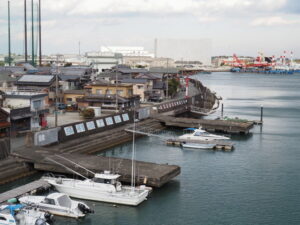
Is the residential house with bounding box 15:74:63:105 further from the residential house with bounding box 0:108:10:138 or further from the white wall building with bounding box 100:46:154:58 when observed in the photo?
the white wall building with bounding box 100:46:154:58

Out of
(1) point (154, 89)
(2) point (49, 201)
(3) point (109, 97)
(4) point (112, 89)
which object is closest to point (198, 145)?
(3) point (109, 97)

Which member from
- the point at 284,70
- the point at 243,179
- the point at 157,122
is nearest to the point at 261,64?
the point at 284,70

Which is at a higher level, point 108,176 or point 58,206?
point 108,176

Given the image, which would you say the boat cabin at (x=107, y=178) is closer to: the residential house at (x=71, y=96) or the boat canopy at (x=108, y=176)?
the boat canopy at (x=108, y=176)

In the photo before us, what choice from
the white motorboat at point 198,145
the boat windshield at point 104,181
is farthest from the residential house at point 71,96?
the boat windshield at point 104,181

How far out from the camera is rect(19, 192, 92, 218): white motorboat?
1492cm

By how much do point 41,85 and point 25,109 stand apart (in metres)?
13.1

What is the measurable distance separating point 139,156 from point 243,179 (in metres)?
7.04

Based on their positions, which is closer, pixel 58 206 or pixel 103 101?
pixel 58 206

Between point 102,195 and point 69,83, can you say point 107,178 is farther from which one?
point 69,83

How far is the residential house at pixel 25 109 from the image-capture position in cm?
2462

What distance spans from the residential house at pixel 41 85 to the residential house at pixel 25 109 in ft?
31.1

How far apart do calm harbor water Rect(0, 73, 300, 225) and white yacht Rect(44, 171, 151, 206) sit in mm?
302

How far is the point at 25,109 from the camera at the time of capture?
25.1 metres
